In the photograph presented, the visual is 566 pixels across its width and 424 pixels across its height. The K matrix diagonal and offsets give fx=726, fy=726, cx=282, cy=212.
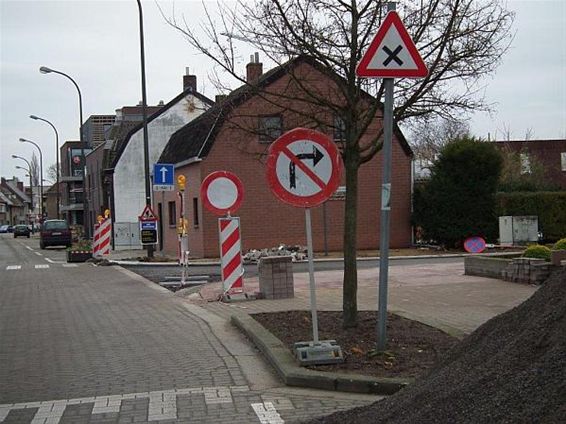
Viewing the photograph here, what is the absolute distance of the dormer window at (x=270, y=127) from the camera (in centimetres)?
990

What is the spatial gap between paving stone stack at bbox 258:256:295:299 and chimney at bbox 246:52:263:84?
150 inches

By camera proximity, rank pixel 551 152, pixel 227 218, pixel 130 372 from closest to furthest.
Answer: pixel 130 372 < pixel 227 218 < pixel 551 152

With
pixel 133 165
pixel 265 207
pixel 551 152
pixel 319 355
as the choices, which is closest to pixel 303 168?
pixel 319 355

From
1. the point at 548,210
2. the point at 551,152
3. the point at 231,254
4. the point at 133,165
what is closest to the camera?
the point at 231,254

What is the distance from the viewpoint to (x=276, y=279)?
13.7 meters

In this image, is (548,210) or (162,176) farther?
(548,210)

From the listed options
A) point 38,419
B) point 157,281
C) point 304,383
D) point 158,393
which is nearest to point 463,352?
point 304,383

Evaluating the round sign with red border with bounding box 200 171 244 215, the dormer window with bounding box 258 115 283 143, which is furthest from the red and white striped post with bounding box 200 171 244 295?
the dormer window with bounding box 258 115 283 143

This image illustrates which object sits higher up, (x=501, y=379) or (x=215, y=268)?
(x=501, y=379)

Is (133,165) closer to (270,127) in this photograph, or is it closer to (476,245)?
(476,245)

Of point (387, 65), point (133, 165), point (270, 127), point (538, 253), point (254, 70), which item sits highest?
point (133, 165)

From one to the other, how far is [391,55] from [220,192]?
7.07 meters

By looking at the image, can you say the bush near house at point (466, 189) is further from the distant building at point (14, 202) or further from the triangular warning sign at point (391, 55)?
the distant building at point (14, 202)

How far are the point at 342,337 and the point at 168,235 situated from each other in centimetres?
2765
